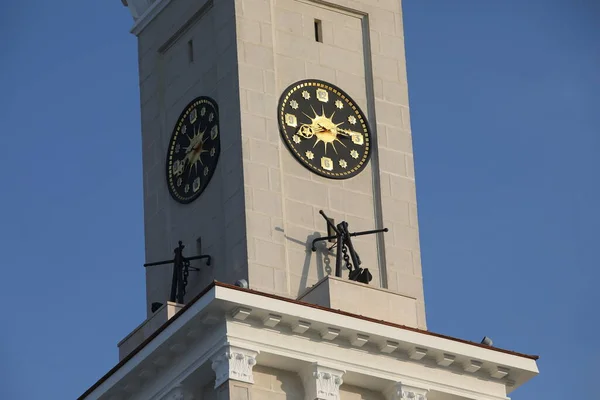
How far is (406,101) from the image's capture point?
7138cm

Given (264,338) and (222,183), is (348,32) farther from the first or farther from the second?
(264,338)

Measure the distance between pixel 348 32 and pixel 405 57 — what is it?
1.87 m

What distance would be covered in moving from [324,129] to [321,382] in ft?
25.6

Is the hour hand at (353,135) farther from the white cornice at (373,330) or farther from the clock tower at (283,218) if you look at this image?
the white cornice at (373,330)

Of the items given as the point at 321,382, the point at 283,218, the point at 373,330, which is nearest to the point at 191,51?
the point at 283,218

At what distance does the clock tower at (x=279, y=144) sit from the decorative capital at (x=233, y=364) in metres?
2.58

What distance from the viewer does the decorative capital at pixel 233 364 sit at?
63.4 meters

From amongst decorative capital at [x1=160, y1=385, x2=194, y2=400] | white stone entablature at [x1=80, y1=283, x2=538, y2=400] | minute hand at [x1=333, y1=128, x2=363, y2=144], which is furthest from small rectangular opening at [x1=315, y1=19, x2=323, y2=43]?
decorative capital at [x1=160, y1=385, x2=194, y2=400]

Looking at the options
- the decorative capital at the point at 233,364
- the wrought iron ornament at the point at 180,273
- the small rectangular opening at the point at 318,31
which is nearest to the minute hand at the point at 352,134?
the small rectangular opening at the point at 318,31

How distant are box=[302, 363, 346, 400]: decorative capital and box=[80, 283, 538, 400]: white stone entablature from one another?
0.02 meters

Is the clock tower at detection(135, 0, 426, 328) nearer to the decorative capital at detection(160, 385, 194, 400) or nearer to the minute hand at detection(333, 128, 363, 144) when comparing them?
the minute hand at detection(333, 128, 363, 144)

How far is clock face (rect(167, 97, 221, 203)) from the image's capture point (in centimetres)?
6894

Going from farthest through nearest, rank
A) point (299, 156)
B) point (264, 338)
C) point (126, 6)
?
point (126, 6) < point (299, 156) < point (264, 338)

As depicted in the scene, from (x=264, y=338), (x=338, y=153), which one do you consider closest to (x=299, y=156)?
(x=338, y=153)
